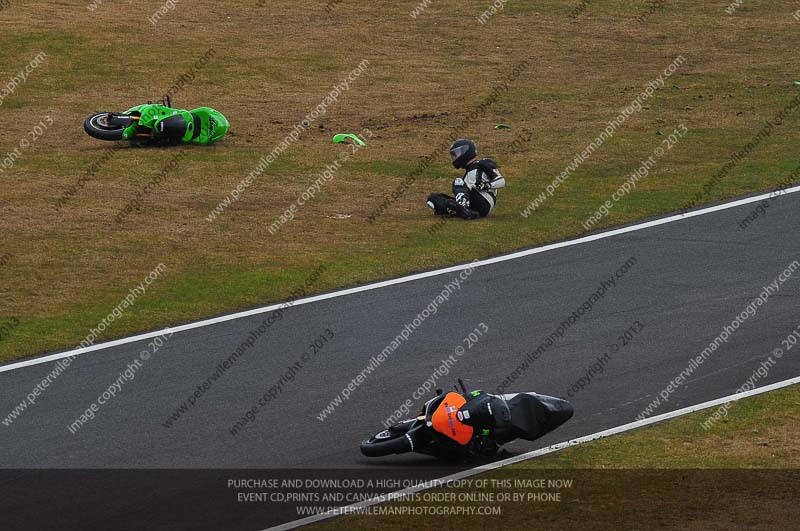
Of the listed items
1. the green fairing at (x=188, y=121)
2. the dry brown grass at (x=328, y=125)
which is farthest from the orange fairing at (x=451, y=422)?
the green fairing at (x=188, y=121)

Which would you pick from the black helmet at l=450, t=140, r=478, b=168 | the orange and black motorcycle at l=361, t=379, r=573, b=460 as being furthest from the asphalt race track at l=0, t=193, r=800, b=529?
the black helmet at l=450, t=140, r=478, b=168

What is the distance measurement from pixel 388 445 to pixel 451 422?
0.79 m

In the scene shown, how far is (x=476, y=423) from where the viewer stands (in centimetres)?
1227

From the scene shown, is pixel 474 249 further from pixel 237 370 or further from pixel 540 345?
pixel 237 370

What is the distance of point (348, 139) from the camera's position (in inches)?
1163

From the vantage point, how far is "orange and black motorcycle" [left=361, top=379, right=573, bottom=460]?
12.2m

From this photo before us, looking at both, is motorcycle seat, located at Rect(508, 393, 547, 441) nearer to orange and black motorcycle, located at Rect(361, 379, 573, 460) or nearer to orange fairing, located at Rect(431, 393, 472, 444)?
orange and black motorcycle, located at Rect(361, 379, 573, 460)

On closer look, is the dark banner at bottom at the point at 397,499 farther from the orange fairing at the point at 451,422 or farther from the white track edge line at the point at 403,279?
the white track edge line at the point at 403,279

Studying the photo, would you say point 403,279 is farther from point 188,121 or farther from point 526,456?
point 188,121

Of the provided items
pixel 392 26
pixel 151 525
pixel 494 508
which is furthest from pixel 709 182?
pixel 392 26

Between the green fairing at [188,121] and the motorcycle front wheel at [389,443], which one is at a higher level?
the motorcycle front wheel at [389,443]

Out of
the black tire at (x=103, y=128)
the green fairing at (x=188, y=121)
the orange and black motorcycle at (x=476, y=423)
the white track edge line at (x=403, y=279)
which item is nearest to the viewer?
the orange and black motorcycle at (x=476, y=423)

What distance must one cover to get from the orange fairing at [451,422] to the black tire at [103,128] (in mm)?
17757

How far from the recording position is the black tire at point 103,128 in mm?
28188
